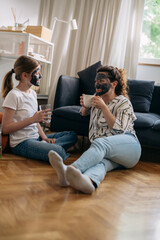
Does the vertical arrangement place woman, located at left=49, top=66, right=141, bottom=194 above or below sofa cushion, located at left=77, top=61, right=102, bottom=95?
below

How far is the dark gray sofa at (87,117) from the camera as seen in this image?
2.73 m

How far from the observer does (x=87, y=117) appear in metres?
2.81

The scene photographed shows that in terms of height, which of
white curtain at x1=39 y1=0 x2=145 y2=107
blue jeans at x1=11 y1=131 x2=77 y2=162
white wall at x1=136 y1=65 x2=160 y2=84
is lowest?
blue jeans at x1=11 y1=131 x2=77 y2=162

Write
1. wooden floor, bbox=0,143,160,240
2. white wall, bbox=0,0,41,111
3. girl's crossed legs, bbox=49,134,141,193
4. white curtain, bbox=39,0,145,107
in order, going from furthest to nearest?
white curtain, bbox=39,0,145,107 < white wall, bbox=0,0,41,111 < girl's crossed legs, bbox=49,134,141,193 < wooden floor, bbox=0,143,160,240

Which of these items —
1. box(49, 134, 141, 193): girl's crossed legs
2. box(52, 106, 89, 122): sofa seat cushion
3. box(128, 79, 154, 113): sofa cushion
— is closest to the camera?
box(49, 134, 141, 193): girl's crossed legs

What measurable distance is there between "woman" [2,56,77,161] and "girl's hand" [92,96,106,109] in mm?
351

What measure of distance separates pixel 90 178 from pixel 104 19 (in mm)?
2964

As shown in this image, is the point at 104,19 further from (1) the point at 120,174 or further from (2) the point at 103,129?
(1) the point at 120,174

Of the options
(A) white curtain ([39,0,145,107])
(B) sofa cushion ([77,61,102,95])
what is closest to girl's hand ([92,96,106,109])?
(B) sofa cushion ([77,61,102,95])

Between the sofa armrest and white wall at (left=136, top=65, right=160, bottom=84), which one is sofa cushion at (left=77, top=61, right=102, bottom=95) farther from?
white wall at (left=136, top=65, right=160, bottom=84)

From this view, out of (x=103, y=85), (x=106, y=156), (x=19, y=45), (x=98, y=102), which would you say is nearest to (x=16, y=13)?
(x=19, y=45)

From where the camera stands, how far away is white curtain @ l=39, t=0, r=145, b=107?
4082 millimetres

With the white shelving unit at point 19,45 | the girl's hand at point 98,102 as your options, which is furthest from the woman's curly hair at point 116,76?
the white shelving unit at point 19,45

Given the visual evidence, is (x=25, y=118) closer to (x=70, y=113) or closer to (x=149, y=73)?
(x=70, y=113)
